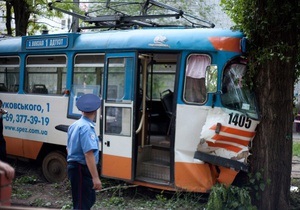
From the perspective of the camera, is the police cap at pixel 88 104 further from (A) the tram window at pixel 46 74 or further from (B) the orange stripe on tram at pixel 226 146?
(A) the tram window at pixel 46 74

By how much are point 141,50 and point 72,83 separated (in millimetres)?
1654

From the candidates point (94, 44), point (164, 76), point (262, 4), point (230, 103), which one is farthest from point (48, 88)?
point (262, 4)

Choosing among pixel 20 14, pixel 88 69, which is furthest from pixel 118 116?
pixel 20 14

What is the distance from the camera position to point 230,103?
6805mm

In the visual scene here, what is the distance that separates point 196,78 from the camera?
6957 millimetres

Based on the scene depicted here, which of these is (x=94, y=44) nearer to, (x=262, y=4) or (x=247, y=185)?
(x=262, y=4)

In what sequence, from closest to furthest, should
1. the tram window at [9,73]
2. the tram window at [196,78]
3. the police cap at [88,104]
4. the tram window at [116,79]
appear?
the police cap at [88,104]
the tram window at [196,78]
the tram window at [116,79]
the tram window at [9,73]

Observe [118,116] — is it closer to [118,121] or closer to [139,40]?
[118,121]

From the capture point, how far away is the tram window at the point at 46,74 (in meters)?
8.56

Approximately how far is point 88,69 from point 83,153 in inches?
124

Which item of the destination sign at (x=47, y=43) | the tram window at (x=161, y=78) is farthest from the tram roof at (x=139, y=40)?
the tram window at (x=161, y=78)

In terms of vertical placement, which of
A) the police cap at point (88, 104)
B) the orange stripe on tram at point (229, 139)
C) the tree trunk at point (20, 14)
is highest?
the tree trunk at point (20, 14)

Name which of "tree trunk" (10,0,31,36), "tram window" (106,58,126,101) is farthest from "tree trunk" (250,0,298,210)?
"tree trunk" (10,0,31,36)

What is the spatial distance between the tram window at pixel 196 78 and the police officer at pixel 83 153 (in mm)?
2087
